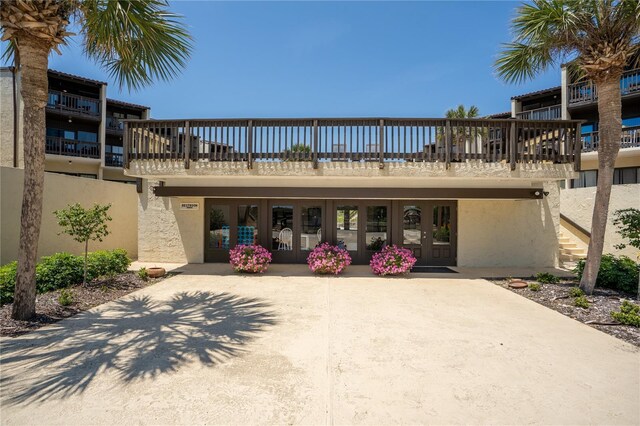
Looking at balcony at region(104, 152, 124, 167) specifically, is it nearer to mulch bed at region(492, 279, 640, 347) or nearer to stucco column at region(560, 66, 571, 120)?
mulch bed at region(492, 279, 640, 347)

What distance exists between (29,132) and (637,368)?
9.41 metres

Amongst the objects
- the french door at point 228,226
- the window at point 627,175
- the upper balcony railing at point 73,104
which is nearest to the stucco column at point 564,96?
the window at point 627,175

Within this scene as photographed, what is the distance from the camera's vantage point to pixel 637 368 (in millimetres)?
3869

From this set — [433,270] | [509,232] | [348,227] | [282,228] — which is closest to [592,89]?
[509,232]

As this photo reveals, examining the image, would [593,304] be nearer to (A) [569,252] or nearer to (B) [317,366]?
(B) [317,366]

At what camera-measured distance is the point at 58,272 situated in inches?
273

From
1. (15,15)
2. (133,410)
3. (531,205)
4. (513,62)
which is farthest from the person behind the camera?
(531,205)

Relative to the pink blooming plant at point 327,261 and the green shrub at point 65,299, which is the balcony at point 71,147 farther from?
the pink blooming plant at point 327,261

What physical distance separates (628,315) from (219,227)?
35.6ft

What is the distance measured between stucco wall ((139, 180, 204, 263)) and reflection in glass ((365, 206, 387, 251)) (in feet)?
19.7

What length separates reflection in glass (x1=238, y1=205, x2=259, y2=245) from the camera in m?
11.1

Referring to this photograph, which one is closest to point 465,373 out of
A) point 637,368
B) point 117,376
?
point 637,368

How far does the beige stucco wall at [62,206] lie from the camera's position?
8.19 meters

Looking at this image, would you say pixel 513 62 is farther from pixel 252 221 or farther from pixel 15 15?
pixel 15 15
